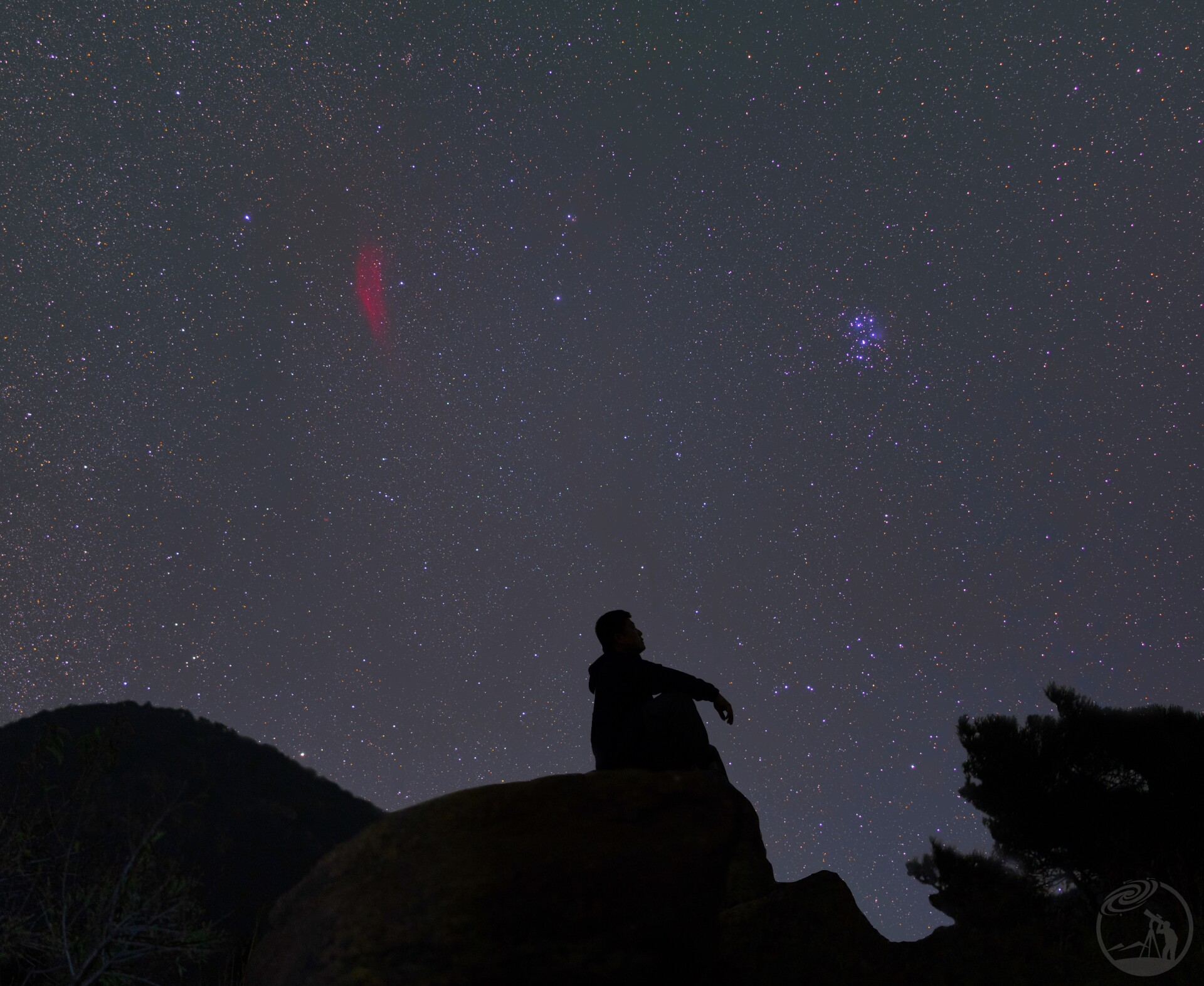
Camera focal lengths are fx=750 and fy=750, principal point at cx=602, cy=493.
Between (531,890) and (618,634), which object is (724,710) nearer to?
(618,634)

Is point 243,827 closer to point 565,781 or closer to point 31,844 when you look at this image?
point 31,844

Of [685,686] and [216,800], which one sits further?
[216,800]

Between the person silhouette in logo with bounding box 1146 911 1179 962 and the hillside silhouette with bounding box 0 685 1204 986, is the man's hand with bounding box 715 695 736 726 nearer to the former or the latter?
the hillside silhouette with bounding box 0 685 1204 986

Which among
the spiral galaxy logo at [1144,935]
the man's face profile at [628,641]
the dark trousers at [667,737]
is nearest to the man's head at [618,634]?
the man's face profile at [628,641]

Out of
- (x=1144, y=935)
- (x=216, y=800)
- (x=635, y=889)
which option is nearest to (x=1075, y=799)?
(x=1144, y=935)

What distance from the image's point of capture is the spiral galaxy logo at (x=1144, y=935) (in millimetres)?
6121

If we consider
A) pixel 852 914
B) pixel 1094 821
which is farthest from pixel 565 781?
pixel 1094 821

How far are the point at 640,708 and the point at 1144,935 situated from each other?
589cm

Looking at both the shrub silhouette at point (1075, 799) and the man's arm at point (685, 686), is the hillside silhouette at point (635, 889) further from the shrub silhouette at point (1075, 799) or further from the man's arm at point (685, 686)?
the man's arm at point (685, 686)

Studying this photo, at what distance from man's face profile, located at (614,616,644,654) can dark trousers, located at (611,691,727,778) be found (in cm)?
45

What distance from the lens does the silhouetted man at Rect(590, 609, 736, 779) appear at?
15.1ft

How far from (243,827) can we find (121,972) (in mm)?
42869

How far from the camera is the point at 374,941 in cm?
339

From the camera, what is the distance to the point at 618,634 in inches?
202
